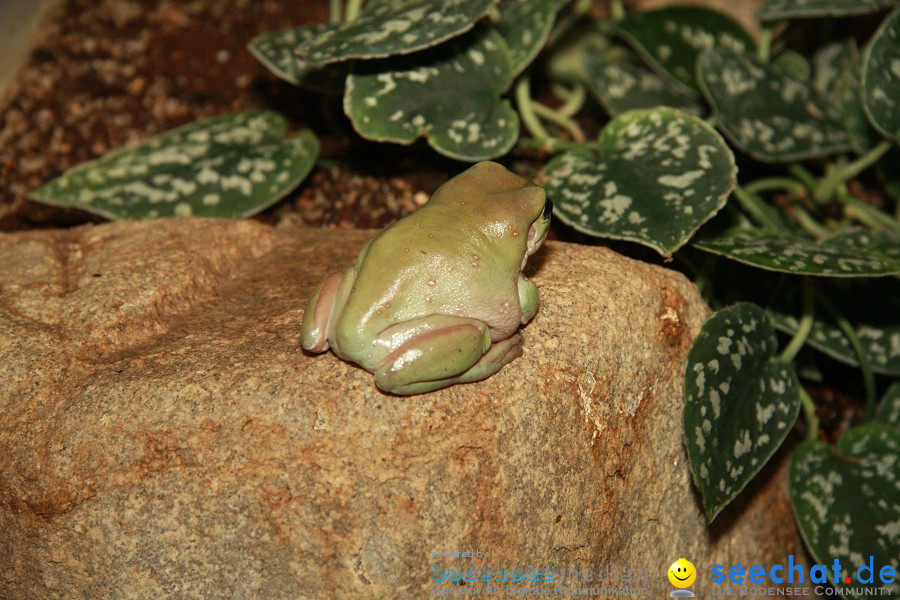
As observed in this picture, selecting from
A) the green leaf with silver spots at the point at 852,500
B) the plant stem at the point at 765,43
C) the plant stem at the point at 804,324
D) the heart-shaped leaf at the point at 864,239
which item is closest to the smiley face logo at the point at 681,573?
the green leaf with silver spots at the point at 852,500

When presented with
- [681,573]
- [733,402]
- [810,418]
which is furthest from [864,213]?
[681,573]

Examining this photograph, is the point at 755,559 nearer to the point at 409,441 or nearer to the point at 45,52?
the point at 409,441

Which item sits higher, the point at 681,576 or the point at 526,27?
the point at 526,27

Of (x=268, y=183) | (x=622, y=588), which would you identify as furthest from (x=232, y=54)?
(x=622, y=588)

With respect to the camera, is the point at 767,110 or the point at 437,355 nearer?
the point at 437,355

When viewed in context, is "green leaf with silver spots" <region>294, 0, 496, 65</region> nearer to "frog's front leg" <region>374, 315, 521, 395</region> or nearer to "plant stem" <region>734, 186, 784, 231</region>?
"frog's front leg" <region>374, 315, 521, 395</region>

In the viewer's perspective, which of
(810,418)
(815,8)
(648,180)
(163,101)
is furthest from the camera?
(163,101)

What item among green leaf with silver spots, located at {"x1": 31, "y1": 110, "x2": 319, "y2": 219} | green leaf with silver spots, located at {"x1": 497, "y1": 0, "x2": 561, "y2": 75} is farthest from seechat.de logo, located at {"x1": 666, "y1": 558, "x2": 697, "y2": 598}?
green leaf with silver spots, located at {"x1": 31, "y1": 110, "x2": 319, "y2": 219}

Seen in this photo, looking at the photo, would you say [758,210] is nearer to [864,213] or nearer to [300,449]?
[864,213]
